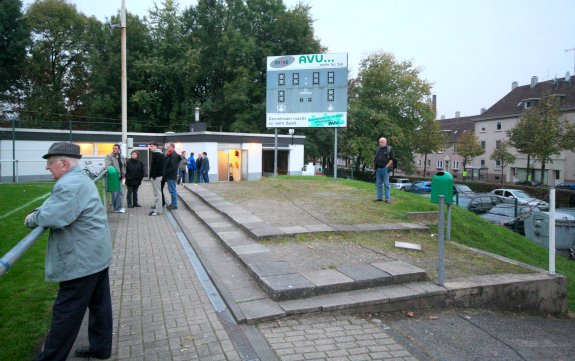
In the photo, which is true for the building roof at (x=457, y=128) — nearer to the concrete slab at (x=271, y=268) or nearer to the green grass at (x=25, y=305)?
the concrete slab at (x=271, y=268)

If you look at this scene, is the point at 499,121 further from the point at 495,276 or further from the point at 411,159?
the point at 495,276

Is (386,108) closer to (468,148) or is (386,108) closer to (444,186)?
(468,148)

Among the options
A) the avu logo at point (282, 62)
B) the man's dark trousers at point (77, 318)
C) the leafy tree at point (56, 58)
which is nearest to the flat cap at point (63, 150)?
the man's dark trousers at point (77, 318)

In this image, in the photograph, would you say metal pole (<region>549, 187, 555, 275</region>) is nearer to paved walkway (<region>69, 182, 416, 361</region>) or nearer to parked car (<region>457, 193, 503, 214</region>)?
A: paved walkway (<region>69, 182, 416, 361</region>)

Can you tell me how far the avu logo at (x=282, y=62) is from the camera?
19.1 metres

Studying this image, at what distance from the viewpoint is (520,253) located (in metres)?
10.7

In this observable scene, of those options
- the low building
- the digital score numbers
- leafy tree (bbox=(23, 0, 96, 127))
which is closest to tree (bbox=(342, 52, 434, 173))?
the low building

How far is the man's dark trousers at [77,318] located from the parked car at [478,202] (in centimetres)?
2039

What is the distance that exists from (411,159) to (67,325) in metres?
45.7

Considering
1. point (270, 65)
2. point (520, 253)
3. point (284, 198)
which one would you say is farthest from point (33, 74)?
point (520, 253)

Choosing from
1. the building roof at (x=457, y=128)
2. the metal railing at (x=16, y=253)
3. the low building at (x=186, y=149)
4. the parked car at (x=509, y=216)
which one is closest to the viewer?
the metal railing at (x=16, y=253)

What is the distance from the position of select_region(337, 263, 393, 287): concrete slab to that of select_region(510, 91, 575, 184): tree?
116 ft

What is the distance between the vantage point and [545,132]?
34906mm

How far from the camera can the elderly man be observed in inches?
126
